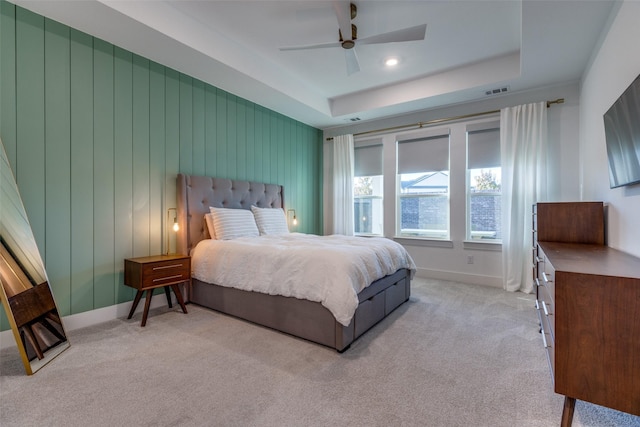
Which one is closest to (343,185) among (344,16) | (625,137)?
(344,16)

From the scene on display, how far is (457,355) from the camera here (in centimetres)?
218

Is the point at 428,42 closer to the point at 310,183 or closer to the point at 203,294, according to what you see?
the point at 310,183

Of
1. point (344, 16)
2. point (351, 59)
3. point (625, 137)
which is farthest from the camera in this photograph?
point (351, 59)

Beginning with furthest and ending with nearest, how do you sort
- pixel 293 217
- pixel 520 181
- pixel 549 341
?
pixel 293 217 → pixel 520 181 → pixel 549 341

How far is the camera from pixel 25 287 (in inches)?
81.9

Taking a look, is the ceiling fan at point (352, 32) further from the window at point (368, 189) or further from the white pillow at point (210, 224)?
the window at point (368, 189)

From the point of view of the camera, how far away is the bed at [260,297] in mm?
2311

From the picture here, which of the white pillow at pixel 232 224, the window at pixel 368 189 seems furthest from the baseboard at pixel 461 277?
the white pillow at pixel 232 224

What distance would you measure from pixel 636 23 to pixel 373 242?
8.03 feet

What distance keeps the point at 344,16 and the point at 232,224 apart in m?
2.45

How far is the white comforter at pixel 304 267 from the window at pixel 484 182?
1.78 meters

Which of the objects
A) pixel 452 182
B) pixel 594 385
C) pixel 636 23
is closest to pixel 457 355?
pixel 594 385

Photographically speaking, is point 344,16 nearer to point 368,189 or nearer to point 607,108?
point 607,108

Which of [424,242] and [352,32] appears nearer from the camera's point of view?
[352,32]
